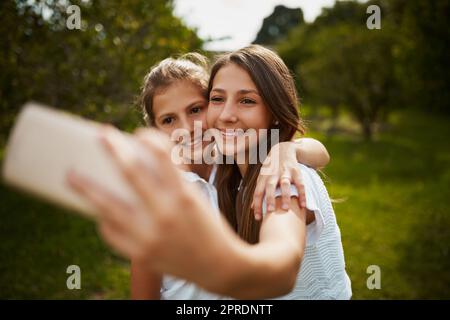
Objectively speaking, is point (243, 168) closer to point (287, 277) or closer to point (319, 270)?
point (319, 270)

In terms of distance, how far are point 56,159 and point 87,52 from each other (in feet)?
18.7

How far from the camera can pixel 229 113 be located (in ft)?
6.80

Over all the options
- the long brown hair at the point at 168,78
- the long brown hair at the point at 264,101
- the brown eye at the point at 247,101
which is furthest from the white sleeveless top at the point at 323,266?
the long brown hair at the point at 168,78

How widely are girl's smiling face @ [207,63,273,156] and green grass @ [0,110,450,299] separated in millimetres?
947

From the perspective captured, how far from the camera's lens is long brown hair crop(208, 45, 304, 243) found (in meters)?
2.08

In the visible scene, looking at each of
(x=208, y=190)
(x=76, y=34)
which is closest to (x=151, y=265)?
(x=208, y=190)

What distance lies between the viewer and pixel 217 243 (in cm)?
84

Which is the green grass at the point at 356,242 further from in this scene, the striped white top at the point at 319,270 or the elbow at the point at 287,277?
the elbow at the point at 287,277

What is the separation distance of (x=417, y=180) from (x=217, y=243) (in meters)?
10.4

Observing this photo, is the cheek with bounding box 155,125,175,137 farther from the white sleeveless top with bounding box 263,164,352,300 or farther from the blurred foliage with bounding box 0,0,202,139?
the blurred foliage with bounding box 0,0,202,139

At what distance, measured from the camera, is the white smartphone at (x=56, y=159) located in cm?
79

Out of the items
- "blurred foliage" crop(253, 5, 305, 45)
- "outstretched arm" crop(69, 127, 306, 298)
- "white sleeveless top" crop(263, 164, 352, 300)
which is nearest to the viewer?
"outstretched arm" crop(69, 127, 306, 298)

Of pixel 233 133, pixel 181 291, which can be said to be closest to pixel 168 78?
pixel 233 133

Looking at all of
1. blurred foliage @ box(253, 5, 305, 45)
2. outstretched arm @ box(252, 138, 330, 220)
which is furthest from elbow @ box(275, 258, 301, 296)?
blurred foliage @ box(253, 5, 305, 45)
